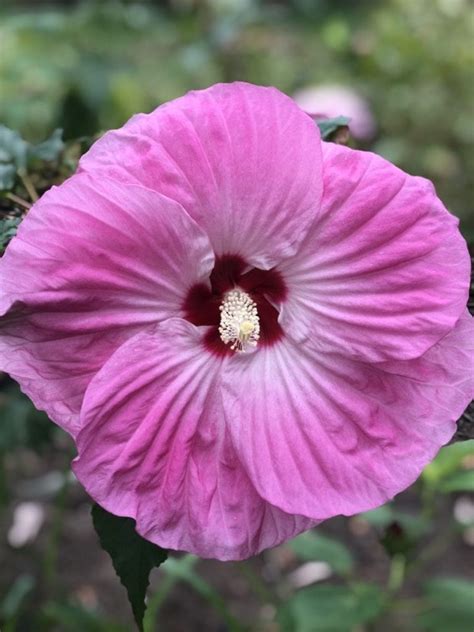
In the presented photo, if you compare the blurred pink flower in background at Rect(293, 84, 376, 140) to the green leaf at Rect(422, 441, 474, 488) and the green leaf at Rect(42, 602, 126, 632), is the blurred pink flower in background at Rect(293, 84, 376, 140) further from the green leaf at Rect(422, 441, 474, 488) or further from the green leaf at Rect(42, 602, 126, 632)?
the green leaf at Rect(42, 602, 126, 632)

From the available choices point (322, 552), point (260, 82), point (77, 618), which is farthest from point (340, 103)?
point (77, 618)

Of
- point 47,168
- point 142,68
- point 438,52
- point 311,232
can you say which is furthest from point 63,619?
point 438,52

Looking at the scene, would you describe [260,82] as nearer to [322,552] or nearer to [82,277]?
[322,552]

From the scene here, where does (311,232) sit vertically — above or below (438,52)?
above

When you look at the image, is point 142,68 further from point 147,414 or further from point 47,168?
point 147,414

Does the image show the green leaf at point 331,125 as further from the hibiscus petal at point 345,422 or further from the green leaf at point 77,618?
the green leaf at point 77,618

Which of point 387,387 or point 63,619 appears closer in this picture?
point 387,387

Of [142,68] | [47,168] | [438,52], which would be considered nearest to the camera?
[47,168]
